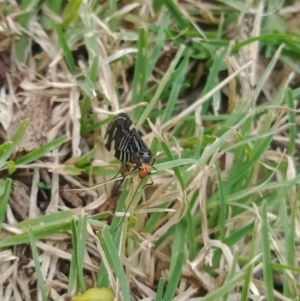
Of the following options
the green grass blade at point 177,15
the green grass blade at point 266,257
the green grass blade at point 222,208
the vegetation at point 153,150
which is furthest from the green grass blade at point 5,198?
the green grass blade at point 177,15

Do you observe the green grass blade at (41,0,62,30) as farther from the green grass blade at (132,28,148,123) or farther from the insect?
the insect

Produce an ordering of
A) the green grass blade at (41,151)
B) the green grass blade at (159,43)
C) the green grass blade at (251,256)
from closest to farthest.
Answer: the green grass blade at (251,256) → the green grass blade at (41,151) → the green grass blade at (159,43)

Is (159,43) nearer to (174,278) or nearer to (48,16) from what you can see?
(48,16)

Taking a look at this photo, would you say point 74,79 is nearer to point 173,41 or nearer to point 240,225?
point 173,41

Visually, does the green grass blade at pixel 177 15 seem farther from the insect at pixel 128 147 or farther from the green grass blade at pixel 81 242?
the green grass blade at pixel 81 242

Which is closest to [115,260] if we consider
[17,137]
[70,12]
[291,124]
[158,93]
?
[17,137]

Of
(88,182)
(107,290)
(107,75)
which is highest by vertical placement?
(107,75)

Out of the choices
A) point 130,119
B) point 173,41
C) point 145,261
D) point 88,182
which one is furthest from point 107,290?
point 173,41
